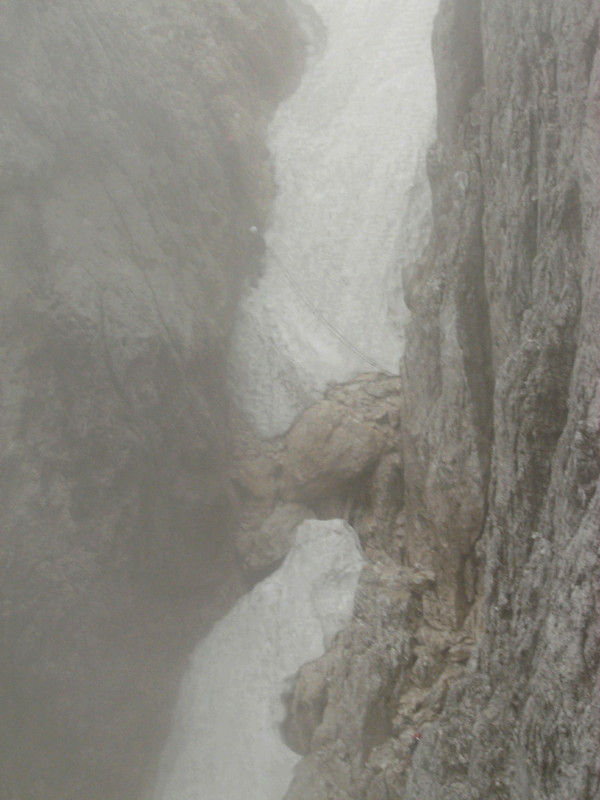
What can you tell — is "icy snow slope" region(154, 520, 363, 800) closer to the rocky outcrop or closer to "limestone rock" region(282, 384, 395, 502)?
the rocky outcrop

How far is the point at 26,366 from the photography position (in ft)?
31.3

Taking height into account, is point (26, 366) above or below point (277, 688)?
above

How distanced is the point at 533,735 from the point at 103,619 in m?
6.16

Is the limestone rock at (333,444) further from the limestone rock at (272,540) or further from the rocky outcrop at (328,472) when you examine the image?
the limestone rock at (272,540)

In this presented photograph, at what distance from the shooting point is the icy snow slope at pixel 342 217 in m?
11.4

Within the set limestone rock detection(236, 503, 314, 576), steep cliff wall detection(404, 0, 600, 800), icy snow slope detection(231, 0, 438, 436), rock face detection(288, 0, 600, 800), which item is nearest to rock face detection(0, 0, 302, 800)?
limestone rock detection(236, 503, 314, 576)

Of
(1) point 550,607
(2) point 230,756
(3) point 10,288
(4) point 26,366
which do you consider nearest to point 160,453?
(4) point 26,366

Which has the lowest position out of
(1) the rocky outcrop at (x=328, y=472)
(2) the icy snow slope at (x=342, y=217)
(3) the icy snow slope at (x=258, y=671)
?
(3) the icy snow slope at (x=258, y=671)

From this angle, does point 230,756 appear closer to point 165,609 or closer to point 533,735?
point 165,609

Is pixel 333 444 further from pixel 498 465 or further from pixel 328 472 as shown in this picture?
pixel 498 465

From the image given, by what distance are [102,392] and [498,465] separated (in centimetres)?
548

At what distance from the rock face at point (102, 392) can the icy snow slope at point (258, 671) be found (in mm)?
437

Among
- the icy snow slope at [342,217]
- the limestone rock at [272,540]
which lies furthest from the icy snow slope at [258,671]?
the icy snow slope at [342,217]

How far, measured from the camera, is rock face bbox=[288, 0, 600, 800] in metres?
4.77
